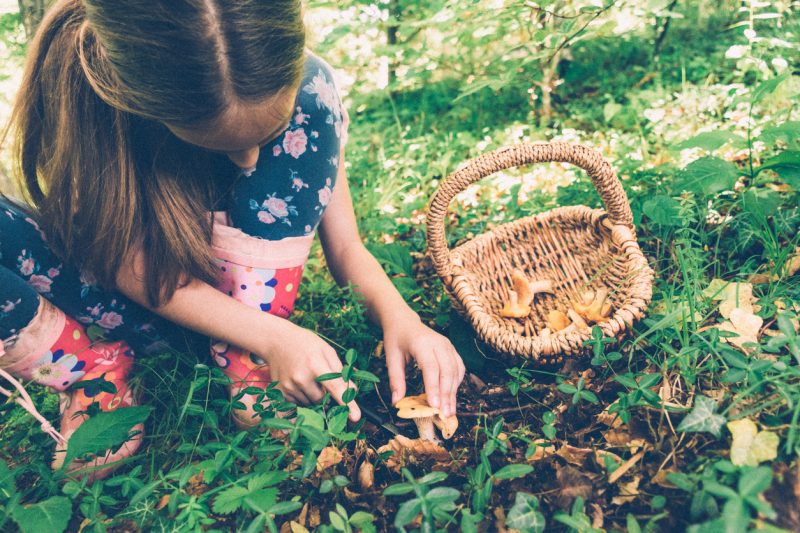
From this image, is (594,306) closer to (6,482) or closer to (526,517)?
(526,517)

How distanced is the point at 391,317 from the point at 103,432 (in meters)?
0.76

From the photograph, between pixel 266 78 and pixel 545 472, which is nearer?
pixel 266 78

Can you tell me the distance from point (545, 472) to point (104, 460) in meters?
1.11

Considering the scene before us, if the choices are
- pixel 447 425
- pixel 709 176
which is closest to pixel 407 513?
pixel 447 425

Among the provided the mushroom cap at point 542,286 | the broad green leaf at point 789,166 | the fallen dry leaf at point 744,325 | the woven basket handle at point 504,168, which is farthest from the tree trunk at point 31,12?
the broad green leaf at point 789,166

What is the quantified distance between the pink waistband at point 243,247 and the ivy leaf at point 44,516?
67 centimetres

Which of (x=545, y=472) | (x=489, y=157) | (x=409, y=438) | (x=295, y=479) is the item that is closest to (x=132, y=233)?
(x=295, y=479)

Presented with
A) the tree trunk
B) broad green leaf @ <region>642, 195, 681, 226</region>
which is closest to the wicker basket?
broad green leaf @ <region>642, 195, 681, 226</region>

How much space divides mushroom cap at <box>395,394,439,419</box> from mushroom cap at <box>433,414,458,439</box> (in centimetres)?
4

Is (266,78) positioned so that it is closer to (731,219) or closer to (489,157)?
(489,157)

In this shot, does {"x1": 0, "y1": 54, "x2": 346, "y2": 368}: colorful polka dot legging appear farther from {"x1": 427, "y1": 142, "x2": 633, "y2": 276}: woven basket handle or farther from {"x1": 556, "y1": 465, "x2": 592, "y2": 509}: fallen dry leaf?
{"x1": 556, "y1": 465, "x2": 592, "y2": 509}: fallen dry leaf

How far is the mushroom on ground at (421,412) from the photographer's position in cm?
117

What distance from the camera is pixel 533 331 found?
166 centimetres

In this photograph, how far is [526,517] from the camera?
0.94 m
